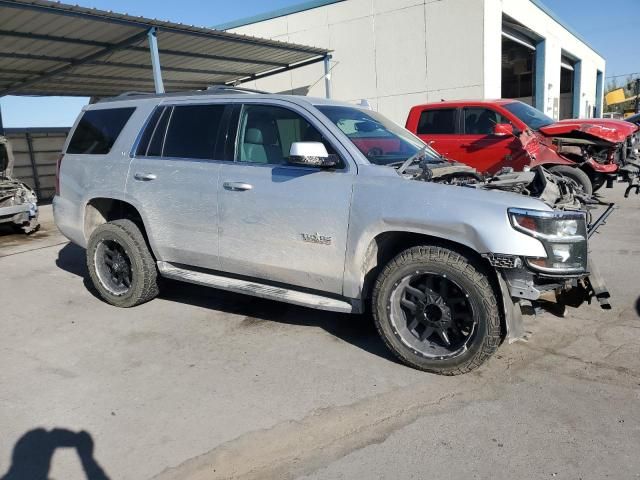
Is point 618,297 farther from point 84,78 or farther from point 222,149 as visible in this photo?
point 84,78

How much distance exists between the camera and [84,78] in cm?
1862

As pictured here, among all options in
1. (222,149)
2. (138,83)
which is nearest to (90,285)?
(222,149)

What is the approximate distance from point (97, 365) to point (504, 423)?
116 inches

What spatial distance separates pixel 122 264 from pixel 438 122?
698 centimetres

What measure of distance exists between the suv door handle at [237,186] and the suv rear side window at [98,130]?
1.67 meters

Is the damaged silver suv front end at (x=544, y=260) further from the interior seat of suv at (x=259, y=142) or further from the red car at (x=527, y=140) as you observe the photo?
the red car at (x=527, y=140)

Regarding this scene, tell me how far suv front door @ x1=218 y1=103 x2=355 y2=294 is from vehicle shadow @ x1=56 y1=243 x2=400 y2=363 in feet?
2.02

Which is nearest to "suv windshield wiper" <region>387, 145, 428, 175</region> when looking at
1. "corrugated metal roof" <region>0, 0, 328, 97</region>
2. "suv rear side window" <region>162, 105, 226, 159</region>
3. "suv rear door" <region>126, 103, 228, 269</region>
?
"suv rear door" <region>126, 103, 228, 269</region>

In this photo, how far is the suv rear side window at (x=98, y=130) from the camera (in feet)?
17.4

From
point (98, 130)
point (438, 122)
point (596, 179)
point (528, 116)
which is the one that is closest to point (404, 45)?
point (438, 122)

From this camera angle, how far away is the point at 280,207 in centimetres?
403

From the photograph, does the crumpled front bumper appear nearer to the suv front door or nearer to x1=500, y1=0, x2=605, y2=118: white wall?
the suv front door

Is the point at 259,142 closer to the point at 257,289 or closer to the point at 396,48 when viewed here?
the point at 257,289

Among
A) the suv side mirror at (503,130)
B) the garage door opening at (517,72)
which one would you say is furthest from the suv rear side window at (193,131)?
the garage door opening at (517,72)
